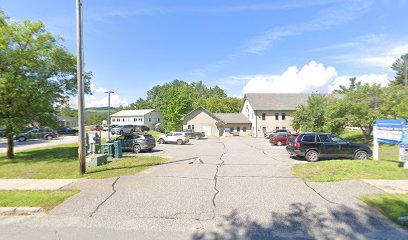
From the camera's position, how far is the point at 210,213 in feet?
17.9

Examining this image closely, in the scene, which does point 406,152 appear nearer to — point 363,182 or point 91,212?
point 363,182

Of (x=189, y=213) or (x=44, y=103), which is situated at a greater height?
(x=44, y=103)

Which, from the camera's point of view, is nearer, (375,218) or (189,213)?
(375,218)

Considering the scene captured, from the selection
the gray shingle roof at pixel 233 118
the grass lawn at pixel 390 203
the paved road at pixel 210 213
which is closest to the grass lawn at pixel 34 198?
the paved road at pixel 210 213

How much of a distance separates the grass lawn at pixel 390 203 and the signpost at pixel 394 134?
4822mm

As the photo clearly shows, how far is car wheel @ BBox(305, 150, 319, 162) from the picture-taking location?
43.3ft

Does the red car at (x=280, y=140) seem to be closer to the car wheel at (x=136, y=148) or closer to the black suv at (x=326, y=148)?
the black suv at (x=326, y=148)

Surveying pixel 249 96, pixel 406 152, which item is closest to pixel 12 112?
pixel 406 152

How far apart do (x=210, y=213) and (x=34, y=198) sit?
206 inches

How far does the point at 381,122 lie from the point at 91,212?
1386cm

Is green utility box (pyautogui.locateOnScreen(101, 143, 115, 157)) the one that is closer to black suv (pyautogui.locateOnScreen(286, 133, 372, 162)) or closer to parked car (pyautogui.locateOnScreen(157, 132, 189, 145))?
black suv (pyautogui.locateOnScreen(286, 133, 372, 162))

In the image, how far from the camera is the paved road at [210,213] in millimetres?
4500

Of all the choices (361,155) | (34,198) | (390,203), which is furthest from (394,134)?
(34,198)

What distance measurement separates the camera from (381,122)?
11.7 m
